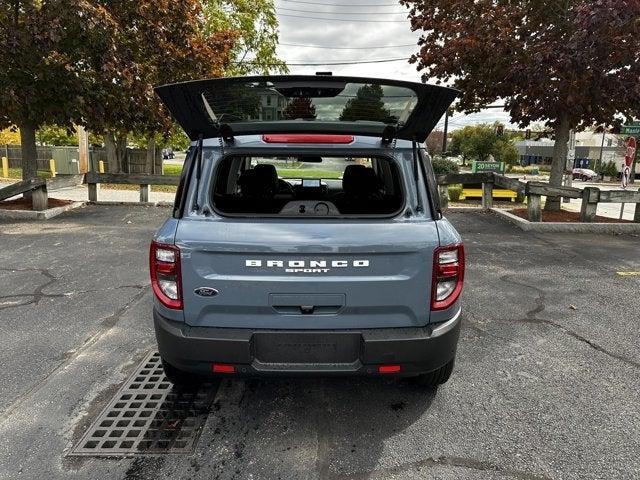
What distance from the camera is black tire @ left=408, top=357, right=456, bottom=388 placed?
120 inches

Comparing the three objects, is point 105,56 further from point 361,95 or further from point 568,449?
point 568,449

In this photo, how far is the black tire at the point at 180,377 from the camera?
3.04 m

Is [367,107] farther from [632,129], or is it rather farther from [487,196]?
[487,196]

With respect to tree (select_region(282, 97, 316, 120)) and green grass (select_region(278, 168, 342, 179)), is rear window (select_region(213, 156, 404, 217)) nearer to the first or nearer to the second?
green grass (select_region(278, 168, 342, 179))

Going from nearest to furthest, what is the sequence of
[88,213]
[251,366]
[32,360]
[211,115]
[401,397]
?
1. [251,366]
2. [211,115]
3. [401,397]
4. [32,360]
5. [88,213]

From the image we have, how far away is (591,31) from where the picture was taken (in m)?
Result: 8.29

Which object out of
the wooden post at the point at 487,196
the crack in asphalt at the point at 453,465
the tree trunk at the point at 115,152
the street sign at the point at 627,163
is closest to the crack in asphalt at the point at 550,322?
the crack in asphalt at the point at 453,465

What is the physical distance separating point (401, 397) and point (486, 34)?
883cm

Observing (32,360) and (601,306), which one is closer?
(32,360)

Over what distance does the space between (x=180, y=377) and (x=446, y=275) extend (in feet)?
6.07

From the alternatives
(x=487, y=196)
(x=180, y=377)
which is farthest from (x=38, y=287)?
(x=487, y=196)

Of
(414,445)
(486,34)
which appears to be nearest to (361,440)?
(414,445)

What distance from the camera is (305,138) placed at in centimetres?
275

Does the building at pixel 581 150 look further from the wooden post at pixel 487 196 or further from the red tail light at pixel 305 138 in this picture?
the red tail light at pixel 305 138
